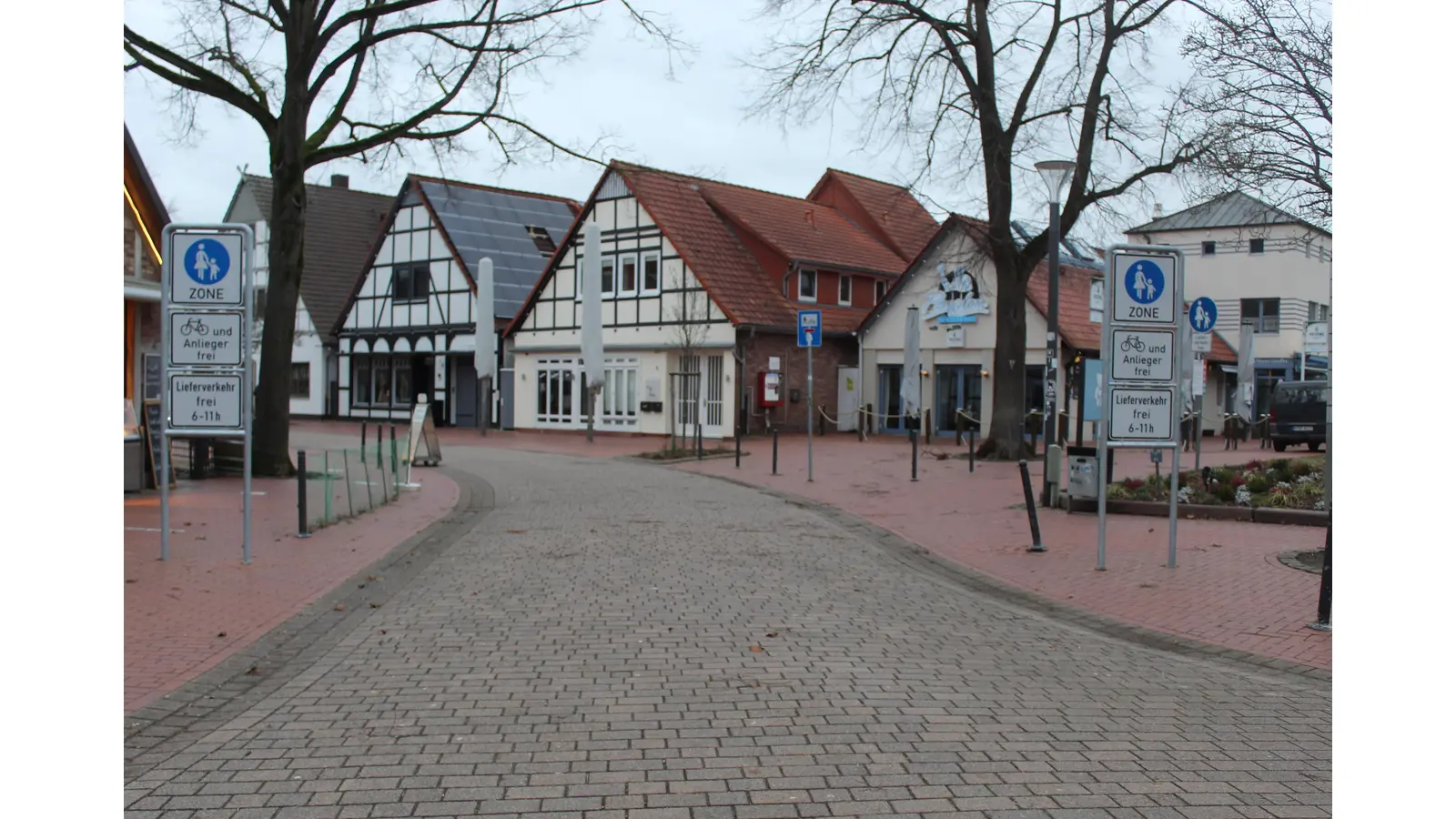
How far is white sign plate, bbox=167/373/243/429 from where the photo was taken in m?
10.9

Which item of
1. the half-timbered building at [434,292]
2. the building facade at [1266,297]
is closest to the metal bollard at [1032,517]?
the half-timbered building at [434,292]

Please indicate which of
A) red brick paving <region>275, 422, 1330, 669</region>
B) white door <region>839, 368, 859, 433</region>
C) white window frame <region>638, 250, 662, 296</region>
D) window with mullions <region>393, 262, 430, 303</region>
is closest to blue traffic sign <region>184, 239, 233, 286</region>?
red brick paving <region>275, 422, 1330, 669</region>

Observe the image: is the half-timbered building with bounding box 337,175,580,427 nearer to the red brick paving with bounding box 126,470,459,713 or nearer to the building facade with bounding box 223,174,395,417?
the building facade with bounding box 223,174,395,417

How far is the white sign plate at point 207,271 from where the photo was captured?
421 inches

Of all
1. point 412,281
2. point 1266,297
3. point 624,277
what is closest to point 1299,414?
point 1266,297

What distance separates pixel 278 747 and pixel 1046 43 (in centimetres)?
2231

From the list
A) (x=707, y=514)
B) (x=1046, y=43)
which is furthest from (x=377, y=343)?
(x=707, y=514)

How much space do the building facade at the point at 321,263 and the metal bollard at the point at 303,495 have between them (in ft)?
119

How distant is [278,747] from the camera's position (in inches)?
218

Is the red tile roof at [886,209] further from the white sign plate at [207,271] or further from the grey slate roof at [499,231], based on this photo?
the white sign plate at [207,271]

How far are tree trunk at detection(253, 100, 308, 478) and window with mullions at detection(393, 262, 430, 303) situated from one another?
25.3m

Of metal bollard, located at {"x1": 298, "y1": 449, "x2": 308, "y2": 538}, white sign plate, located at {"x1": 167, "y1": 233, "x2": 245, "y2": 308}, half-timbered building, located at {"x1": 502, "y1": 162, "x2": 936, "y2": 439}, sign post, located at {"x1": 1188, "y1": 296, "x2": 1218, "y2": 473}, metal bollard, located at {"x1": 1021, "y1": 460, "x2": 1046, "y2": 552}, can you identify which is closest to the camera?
white sign plate, located at {"x1": 167, "y1": 233, "x2": 245, "y2": 308}

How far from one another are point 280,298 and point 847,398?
2162cm

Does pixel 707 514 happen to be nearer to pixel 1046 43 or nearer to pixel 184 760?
pixel 184 760
